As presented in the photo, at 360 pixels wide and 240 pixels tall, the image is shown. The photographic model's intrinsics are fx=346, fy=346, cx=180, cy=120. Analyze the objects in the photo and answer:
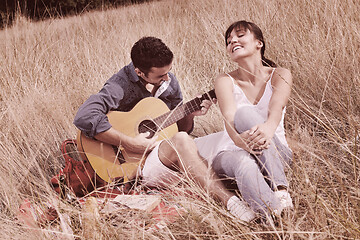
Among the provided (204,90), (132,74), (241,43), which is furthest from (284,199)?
(204,90)

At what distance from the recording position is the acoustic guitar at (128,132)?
7.49 ft

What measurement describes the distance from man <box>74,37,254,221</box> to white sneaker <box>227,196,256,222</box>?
10 cm

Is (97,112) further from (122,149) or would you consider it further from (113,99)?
(122,149)

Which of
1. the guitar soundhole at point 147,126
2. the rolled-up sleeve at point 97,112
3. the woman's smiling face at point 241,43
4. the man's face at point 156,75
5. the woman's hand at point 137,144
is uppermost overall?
the woman's smiling face at point 241,43

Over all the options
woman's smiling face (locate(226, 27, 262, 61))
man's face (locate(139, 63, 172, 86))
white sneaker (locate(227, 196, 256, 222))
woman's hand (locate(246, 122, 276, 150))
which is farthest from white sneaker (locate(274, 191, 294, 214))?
man's face (locate(139, 63, 172, 86))

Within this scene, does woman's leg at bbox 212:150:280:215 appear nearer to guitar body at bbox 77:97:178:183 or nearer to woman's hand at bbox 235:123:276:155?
woman's hand at bbox 235:123:276:155

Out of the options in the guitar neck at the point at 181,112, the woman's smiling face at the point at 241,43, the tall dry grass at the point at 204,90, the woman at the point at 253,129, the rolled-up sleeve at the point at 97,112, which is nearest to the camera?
the tall dry grass at the point at 204,90

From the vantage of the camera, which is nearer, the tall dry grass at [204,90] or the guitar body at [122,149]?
the tall dry grass at [204,90]

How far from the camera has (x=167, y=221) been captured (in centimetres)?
157

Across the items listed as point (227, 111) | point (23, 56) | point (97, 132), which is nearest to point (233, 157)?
point (227, 111)

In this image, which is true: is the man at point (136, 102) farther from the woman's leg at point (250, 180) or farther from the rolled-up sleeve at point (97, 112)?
the woman's leg at point (250, 180)

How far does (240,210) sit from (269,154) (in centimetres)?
30

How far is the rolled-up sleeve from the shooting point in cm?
228

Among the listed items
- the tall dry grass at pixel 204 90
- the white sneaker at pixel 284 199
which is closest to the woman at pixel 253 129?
the white sneaker at pixel 284 199
